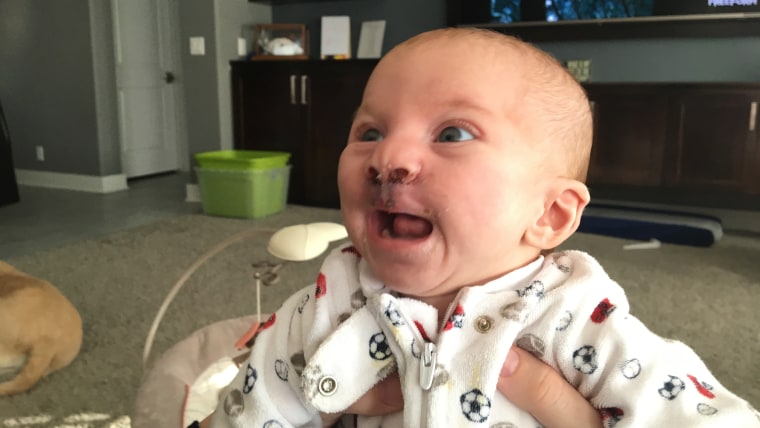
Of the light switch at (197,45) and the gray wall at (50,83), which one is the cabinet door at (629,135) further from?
the gray wall at (50,83)

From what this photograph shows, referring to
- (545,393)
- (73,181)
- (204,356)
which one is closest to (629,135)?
(204,356)

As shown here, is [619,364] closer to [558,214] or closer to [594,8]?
[558,214]

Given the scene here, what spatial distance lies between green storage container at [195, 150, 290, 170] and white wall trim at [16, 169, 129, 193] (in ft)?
3.91

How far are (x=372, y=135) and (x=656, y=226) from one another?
2936 mm

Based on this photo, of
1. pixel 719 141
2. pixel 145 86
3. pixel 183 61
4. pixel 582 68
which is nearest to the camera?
pixel 719 141

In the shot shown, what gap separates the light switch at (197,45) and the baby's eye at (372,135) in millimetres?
3750

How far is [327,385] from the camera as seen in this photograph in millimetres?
655

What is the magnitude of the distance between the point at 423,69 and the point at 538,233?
7.9 inches

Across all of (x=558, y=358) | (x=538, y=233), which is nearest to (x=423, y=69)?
(x=538, y=233)

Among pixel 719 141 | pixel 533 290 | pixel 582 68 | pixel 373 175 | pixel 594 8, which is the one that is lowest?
pixel 719 141

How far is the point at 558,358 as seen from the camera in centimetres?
66

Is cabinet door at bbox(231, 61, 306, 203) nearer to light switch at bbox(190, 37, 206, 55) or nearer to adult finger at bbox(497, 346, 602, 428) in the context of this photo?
light switch at bbox(190, 37, 206, 55)

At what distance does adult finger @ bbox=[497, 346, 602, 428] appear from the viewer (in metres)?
0.63

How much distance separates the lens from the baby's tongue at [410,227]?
24.6 inches
